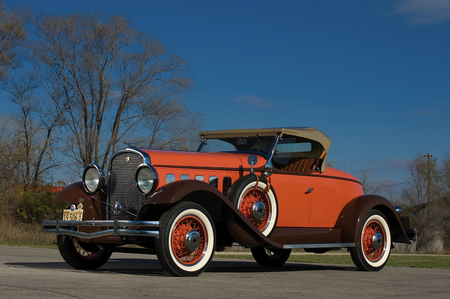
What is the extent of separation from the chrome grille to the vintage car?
0.04ft

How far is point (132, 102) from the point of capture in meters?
31.0

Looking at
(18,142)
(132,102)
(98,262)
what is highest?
(132,102)

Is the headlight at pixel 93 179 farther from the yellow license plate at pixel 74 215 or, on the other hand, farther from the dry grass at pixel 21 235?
the dry grass at pixel 21 235

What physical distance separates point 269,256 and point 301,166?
2.02 meters

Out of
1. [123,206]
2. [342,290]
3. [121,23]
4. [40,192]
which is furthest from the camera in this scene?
[121,23]

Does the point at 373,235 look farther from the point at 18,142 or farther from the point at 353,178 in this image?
the point at 18,142

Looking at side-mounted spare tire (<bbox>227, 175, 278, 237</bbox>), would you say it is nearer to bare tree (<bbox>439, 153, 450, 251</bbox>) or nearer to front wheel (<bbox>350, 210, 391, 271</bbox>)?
front wheel (<bbox>350, 210, 391, 271</bbox>)

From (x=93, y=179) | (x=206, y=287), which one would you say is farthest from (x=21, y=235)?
(x=206, y=287)

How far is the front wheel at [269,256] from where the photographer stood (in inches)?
364

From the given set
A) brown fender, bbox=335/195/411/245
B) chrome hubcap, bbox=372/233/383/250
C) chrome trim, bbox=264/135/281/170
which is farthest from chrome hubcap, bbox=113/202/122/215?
chrome hubcap, bbox=372/233/383/250

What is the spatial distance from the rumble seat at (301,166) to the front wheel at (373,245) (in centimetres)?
126

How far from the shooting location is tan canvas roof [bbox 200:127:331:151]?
811cm

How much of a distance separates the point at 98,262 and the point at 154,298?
3.74 metres

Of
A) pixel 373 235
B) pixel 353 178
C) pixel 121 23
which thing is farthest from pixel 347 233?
pixel 121 23
